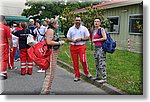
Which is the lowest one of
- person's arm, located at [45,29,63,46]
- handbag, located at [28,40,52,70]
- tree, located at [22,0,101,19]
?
handbag, located at [28,40,52,70]

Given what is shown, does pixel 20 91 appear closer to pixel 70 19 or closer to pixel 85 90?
pixel 85 90

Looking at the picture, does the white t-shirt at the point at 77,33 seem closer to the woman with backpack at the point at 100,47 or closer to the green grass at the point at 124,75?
the woman with backpack at the point at 100,47

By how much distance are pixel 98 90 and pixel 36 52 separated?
4.91 ft

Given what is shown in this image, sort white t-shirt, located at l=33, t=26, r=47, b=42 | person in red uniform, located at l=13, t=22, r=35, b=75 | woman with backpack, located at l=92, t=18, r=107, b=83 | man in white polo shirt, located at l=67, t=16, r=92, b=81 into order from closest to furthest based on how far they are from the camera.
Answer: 1. woman with backpack, located at l=92, t=18, r=107, b=83
2. man in white polo shirt, located at l=67, t=16, r=92, b=81
3. person in red uniform, located at l=13, t=22, r=35, b=75
4. white t-shirt, located at l=33, t=26, r=47, b=42

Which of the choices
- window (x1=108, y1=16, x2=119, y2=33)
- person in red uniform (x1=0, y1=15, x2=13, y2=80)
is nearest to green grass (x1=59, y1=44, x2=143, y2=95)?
person in red uniform (x1=0, y1=15, x2=13, y2=80)

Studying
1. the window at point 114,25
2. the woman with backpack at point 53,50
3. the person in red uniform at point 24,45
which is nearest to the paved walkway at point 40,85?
the person in red uniform at point 24,45

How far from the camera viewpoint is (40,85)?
22.0 ft

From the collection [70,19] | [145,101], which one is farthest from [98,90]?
[70,19]

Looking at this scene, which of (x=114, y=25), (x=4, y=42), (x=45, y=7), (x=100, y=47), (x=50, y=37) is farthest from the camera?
(x=114, y=25)

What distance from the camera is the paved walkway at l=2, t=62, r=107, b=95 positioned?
6.07 m

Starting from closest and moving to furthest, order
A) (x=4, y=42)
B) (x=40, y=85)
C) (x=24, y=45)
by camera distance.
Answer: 1. (x=40, y=85)
2. (x=4, y=42)
3. (x=24, y=45)

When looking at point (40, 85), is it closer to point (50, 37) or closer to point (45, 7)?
point (50, 37)

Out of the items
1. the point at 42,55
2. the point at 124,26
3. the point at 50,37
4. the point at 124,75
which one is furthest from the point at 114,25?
the point at 50,37

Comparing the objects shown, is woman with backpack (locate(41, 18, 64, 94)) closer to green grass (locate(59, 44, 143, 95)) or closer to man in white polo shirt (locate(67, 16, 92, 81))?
man in white polo shirt (locate(67, 16, 92, 81))
